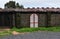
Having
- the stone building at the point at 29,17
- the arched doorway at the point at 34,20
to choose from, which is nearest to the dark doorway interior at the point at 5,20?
the stone building at the point at 29,17

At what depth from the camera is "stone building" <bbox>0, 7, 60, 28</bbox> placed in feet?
118

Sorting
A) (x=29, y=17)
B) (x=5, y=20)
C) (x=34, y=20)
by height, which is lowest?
(x=5, y=20)

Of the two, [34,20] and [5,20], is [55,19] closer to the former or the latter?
[34,20]

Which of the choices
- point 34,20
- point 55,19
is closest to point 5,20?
point 34,20

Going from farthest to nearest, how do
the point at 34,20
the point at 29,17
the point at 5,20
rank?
1. the point at 5,20
2. the point at 29,17
3. the point at 34,20

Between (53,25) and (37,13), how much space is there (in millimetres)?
3199

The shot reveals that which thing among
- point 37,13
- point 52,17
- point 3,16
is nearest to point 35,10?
point 37,13

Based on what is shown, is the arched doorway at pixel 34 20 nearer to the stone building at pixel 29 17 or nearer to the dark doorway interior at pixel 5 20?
the stone building at pixel 29 17

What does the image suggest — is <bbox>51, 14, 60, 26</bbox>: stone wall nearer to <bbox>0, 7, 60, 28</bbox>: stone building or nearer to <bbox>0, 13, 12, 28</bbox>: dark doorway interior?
<bbox>0, 7, 60, 28</bbox>: stone building

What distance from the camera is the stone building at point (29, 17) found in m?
35.9

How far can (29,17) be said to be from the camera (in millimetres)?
36750

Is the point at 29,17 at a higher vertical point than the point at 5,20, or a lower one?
higher

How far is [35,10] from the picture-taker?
3603cm

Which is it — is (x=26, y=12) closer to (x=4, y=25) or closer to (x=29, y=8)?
(x=29, y=8)
